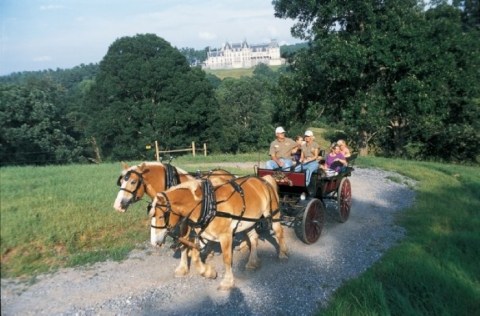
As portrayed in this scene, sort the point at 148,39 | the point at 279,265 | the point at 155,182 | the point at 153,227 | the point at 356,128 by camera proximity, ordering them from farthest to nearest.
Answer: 1. the point at 148,39
2. the point at 356,128
3. the point at 279,265
4. the point at 155,182
5. the point at 153,227

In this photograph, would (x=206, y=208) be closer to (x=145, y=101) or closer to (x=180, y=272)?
(x=180, y=272)

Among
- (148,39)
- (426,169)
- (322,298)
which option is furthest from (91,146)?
(322,298)

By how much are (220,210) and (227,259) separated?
84 centimetres

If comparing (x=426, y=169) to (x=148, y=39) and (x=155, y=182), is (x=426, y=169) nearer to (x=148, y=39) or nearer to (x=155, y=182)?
(x=155, y=182)

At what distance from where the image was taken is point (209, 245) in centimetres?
796

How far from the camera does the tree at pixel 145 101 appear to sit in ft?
108

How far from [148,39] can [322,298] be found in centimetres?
3403

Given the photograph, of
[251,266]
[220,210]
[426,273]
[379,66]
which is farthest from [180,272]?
[379,66]

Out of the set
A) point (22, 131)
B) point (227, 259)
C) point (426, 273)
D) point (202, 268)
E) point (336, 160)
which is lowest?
point (426, 273)

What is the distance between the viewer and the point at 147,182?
665cm

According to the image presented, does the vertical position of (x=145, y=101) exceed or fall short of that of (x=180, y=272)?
it exceeds it

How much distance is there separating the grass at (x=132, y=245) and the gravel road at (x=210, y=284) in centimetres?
31

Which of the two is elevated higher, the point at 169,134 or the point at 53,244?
the point at 53,244

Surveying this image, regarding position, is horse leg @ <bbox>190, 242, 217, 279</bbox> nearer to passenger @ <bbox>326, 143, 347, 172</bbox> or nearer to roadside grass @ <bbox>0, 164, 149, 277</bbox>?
roadside grass @ <bbox>0, 164, 149, 277</bbox>
